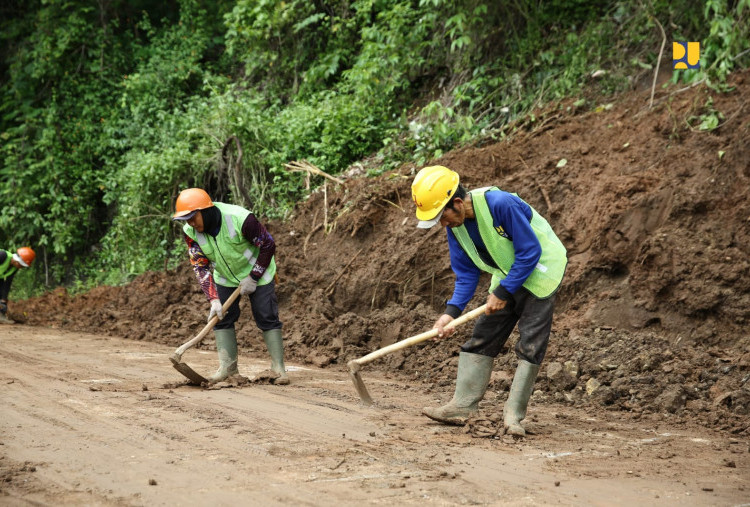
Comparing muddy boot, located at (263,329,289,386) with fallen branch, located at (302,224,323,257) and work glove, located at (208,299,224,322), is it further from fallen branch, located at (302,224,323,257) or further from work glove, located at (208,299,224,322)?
fallen branch, located at (302,224,323,257)

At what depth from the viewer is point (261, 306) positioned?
22.8ft

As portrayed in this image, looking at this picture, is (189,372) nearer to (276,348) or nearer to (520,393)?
(276,348)

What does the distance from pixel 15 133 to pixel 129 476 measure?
47.7 ft

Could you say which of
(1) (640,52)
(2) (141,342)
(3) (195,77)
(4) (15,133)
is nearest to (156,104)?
(3) (195,77)

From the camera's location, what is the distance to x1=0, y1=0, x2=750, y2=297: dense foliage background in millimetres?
10656

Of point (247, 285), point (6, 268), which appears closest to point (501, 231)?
point (247, 285)

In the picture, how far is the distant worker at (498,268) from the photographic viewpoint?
4.91 m

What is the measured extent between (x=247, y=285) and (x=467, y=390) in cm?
230

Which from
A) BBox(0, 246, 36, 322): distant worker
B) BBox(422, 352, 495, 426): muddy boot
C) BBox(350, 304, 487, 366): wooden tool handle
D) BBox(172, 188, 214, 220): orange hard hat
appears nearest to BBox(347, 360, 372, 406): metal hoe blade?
BBox(350, 304, 487, 366): wooden tool handle

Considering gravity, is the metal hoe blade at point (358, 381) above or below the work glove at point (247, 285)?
below

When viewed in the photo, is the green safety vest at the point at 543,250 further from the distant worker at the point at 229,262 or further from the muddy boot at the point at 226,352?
the muddy boot at the point at 226,352

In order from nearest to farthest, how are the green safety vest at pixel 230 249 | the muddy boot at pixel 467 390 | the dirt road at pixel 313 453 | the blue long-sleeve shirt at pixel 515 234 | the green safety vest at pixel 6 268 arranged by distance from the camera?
1. the dirt road at pixel 313 453
2. the blue long-sleeve shirt at pixel 515 234
3. the muddy boot at pixel 467 390
4. the green safety vest at pixel 230 249
5. the green safety vest at pixel 6 268

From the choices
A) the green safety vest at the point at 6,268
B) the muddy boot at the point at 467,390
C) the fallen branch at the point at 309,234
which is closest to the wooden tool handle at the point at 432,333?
the muddy boot at the point at 467,390

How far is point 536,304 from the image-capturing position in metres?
5.07
